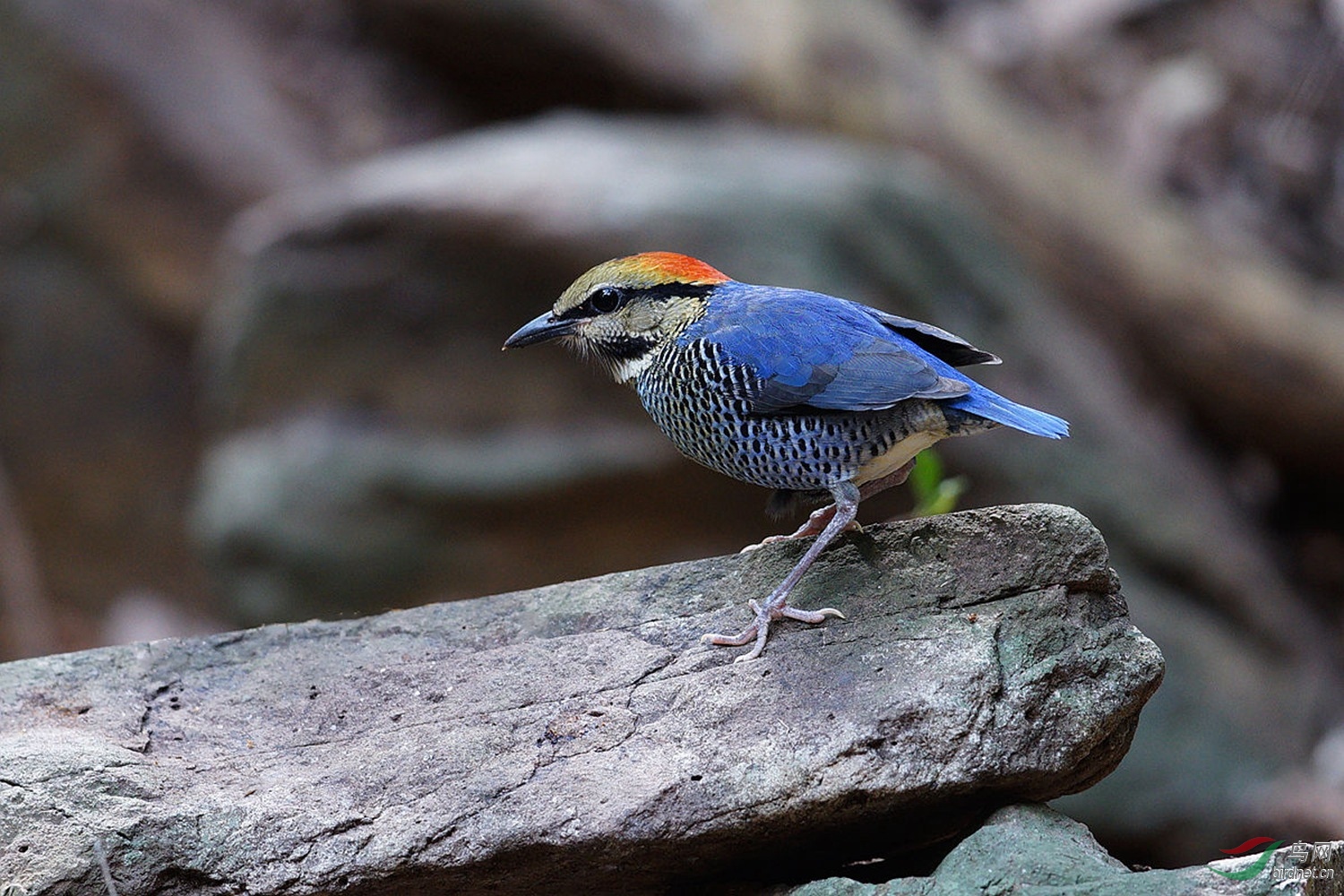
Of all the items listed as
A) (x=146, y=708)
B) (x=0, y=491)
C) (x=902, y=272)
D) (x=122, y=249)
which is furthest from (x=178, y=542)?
(x=146, y=708)

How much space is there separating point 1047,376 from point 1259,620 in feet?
6.50

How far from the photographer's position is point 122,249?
972 cm

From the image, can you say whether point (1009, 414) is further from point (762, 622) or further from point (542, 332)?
point (542, 332)

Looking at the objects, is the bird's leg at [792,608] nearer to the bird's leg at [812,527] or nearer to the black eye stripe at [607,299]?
the bird's leg at [812,527]

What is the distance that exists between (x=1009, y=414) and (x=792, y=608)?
2.59 ft

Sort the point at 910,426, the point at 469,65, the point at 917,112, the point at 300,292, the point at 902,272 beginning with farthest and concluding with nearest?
the point at 469,65 → the point at 917,112 → the point at 300,292 → the point at 902,272 → the point at 910,426

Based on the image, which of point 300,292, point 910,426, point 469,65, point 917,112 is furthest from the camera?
point 469,65

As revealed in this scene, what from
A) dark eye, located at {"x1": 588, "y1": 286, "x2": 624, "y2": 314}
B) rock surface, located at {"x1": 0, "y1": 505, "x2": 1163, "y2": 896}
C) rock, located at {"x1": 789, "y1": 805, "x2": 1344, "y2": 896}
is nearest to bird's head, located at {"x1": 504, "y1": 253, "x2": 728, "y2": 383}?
dark eye, located at {"x1": 588, "y1": 286, "x2": 624, "y2": 314}

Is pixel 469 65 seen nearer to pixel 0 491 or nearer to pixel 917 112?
pixel 917 112

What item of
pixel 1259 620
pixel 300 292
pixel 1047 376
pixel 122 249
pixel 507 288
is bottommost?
pixel 1259 620

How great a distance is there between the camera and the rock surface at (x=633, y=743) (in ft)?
10.5

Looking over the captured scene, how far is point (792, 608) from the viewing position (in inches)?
145

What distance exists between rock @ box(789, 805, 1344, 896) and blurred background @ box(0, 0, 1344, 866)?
146 inches

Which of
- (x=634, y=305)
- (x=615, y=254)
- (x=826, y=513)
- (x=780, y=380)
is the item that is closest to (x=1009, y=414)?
(x=780, y=380)
